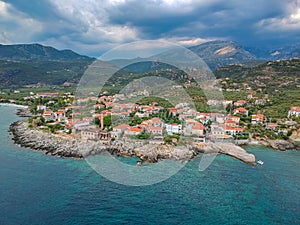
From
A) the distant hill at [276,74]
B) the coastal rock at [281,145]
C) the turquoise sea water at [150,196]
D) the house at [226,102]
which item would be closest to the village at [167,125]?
the house at [226,102]

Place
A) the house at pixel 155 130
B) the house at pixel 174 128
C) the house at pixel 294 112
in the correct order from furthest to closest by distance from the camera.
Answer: the house at pixel 294 112, the house at pixel 174 128, the house at pixel 155 130

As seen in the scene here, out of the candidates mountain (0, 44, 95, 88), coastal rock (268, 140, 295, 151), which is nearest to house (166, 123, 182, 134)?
coastal rock (268, 140, 295, 151)

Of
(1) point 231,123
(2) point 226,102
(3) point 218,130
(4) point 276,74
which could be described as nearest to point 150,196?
(3) point 218,130

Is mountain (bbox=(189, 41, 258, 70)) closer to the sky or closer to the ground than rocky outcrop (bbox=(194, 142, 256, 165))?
closer to the sky

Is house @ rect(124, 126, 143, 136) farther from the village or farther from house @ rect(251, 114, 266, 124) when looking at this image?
house @ rect(251, 114, 266, 124)

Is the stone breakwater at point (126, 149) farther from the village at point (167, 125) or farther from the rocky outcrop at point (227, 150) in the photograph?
the village at point (167, 125)

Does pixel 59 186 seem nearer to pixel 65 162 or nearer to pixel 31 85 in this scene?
pixel 65 162
